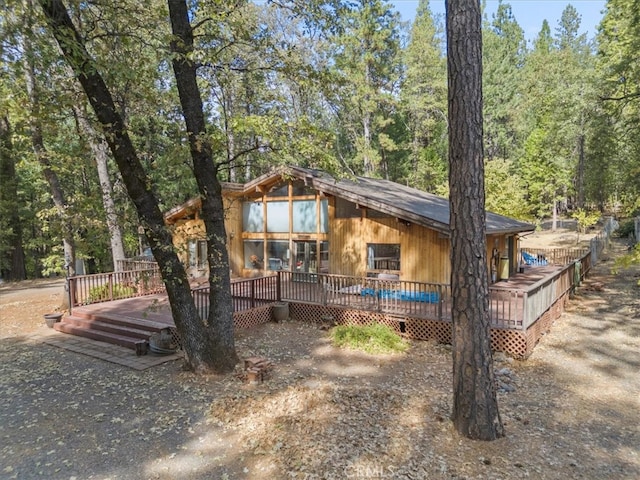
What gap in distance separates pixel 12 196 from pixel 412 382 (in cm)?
2284

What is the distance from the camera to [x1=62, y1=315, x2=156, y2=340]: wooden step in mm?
9820

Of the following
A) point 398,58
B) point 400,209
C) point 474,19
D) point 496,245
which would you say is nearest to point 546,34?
point 398,58

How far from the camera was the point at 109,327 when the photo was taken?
1041 cm

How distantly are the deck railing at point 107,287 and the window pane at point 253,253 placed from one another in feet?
13.0

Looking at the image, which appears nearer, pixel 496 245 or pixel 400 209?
pixel 400 209

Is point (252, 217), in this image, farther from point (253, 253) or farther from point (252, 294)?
point (252, 294)

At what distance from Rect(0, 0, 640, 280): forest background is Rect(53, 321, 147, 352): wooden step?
260 cm

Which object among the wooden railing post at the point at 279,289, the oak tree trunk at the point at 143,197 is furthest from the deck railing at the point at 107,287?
the oak tree trunk at the point at 143,197

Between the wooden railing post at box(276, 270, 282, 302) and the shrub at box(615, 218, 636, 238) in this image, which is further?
the shrub at box(615, 218, 636, 238)

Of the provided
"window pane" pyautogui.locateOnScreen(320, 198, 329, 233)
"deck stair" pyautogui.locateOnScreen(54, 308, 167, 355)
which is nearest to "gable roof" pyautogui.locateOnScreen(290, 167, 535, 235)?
"window pane" pyautogui.locateOnScreen(320, 198, 329, 233)

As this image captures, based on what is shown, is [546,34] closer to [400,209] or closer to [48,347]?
[400,209]

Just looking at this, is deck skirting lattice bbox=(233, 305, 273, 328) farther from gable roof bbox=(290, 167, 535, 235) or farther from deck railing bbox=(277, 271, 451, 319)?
gable roof bbox=(290, 167, 535, 235)

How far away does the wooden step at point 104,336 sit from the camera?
915cm

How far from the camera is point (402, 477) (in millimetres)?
4523
